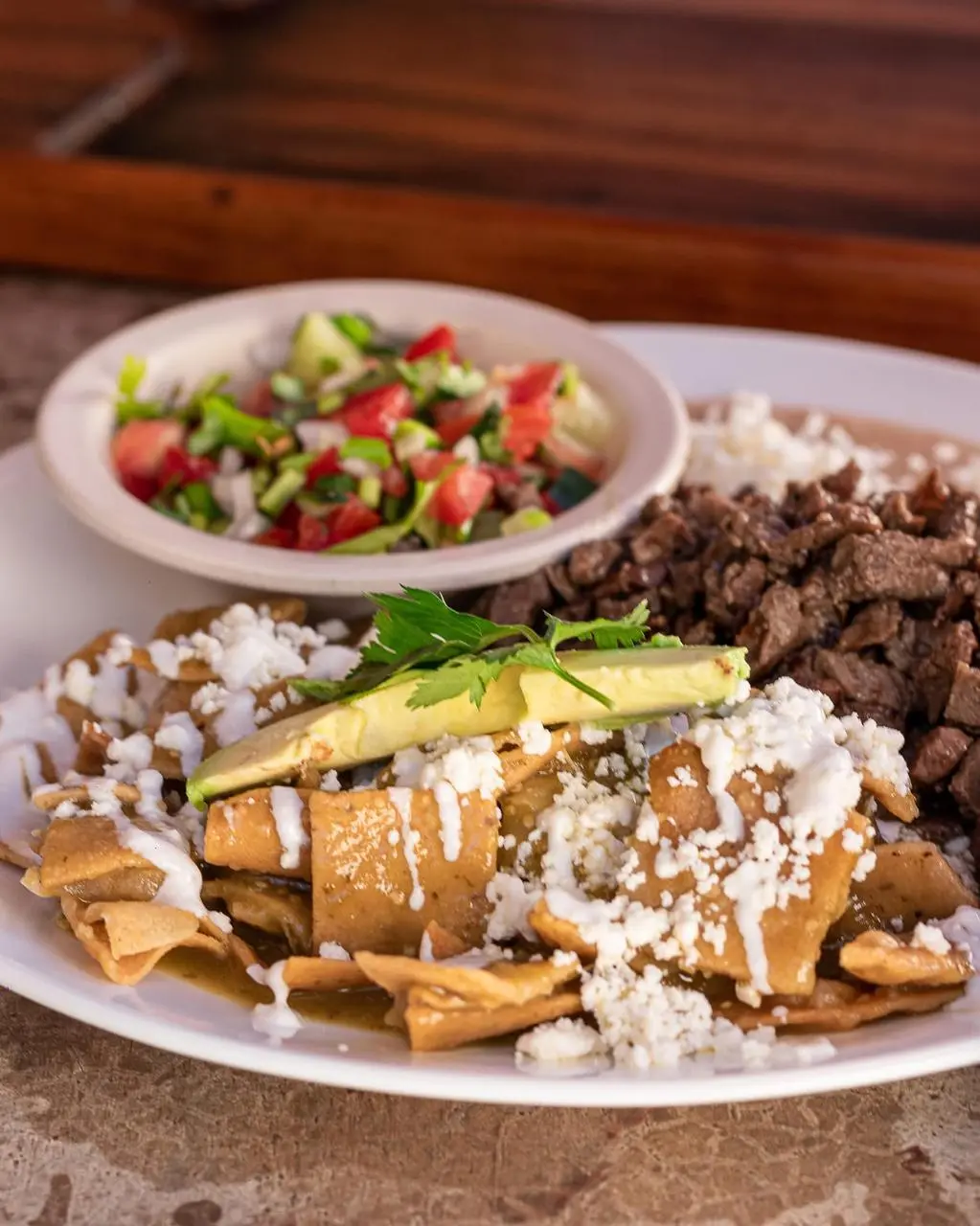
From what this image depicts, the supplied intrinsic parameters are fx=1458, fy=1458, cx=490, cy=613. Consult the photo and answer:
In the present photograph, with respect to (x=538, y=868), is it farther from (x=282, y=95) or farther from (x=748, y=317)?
(x=282, y=95)

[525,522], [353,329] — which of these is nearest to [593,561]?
[525,522]

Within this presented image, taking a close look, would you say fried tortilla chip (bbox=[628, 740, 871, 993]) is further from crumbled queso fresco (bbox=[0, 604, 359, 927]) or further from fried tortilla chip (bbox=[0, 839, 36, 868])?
fried tortilla chip (bbox=[0, 839, 36, 868])

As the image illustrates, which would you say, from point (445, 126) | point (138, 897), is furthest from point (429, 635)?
point (445, 126)

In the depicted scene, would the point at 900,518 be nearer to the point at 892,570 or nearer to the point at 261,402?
the point at 892,570

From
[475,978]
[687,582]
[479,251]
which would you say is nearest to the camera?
[475,978]

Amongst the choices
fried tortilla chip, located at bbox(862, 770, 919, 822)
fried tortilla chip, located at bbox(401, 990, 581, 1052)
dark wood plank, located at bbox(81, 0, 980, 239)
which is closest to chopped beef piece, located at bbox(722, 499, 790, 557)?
fried tortilla chip, located at bbox(862, 770, 919, 822)

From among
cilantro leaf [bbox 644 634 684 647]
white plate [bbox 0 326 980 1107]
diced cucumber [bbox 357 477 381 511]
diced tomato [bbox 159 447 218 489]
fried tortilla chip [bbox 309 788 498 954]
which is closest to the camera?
white plate [bbox 0 326 980 1107]
